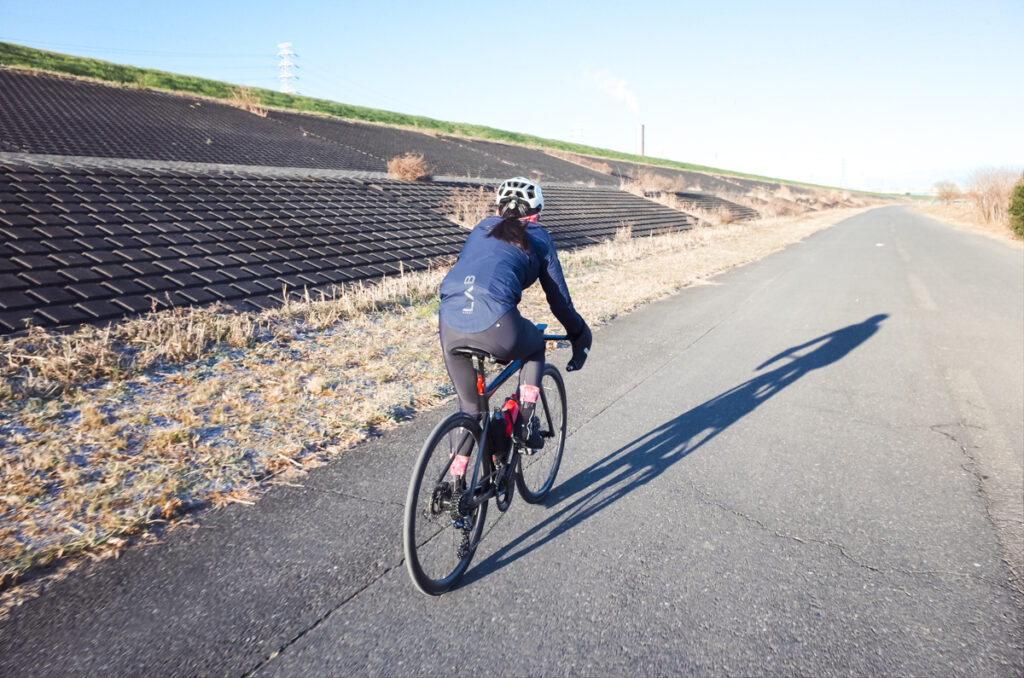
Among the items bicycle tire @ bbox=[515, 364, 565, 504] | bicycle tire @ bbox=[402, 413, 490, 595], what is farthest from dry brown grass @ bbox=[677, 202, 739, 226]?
bicycle tire @ bbox=[402, 413, 490, 595]

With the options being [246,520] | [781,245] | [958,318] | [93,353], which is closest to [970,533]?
[246,520]

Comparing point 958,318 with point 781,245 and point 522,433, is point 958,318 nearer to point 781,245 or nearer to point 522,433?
point 522,433

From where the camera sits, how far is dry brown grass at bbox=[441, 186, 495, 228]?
1611 cm

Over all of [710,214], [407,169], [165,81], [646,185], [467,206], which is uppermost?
[165,81]

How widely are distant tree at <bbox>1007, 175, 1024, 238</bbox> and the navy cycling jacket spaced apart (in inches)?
1204

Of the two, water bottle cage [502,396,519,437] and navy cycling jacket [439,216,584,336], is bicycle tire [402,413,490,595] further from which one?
navy cycling jacket [439,216,584,336]

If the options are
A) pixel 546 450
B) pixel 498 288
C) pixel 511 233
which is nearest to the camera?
pixel 498 288

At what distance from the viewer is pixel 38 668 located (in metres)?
2.36

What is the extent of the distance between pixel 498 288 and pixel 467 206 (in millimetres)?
14621

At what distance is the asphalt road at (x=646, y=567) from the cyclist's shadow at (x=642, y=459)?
0.8 inches

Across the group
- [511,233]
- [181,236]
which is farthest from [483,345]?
[181,236]

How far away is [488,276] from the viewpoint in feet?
9.45

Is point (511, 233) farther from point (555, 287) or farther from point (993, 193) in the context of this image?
point (993, 193)

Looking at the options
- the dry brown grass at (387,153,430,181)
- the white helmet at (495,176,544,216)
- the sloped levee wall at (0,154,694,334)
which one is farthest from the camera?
the dry brown grass at (387,153,430,181)
